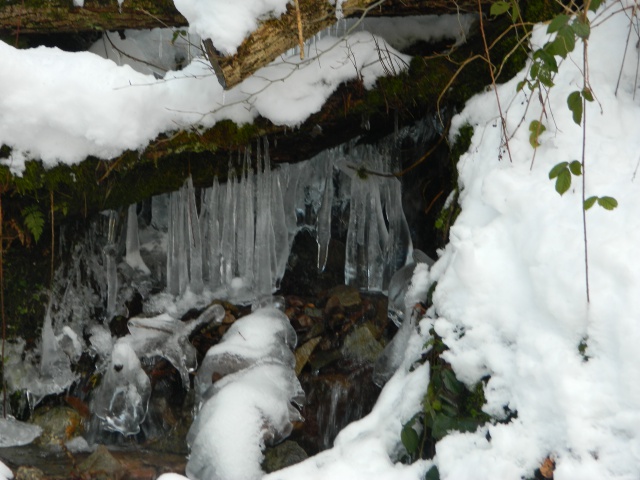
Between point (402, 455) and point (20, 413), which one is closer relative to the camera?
point (402, 455)

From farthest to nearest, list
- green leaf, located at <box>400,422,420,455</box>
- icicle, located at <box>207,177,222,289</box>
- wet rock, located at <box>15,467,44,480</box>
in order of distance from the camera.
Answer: icicle, located at <box>207,177,222,289</box> < wet rock, located at <box>15,467,44,480</box> < green leaf, located at <box>400,422,420,455</box>

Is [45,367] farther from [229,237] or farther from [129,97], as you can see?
[129,97]

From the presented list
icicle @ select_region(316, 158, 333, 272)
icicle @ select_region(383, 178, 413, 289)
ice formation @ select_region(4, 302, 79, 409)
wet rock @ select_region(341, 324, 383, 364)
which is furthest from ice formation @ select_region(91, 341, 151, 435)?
icicle @ select_region(383, 178, 413, 289)

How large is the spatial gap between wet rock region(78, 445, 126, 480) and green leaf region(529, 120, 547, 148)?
2.56 metres

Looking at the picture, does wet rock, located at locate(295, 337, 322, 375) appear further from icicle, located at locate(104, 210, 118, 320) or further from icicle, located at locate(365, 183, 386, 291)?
icicle, located at locate(104, 210, 118, 320)

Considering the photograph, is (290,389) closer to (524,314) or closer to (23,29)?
(524,314)

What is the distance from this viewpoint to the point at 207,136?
Result: 3.51 meters

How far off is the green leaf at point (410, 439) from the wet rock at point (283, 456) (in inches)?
44.9

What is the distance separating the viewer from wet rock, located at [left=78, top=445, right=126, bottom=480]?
3230 mm

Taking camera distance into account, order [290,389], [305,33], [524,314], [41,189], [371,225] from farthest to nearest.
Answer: [371,225] < [290,389] < [41,189] < [305,33] < [524,314]

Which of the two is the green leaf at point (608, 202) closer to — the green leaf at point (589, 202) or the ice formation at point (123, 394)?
the green leaf at point (589, 202)

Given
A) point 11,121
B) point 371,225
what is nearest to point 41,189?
point 11,121

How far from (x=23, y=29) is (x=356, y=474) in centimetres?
296

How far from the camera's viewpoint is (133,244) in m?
4.46
